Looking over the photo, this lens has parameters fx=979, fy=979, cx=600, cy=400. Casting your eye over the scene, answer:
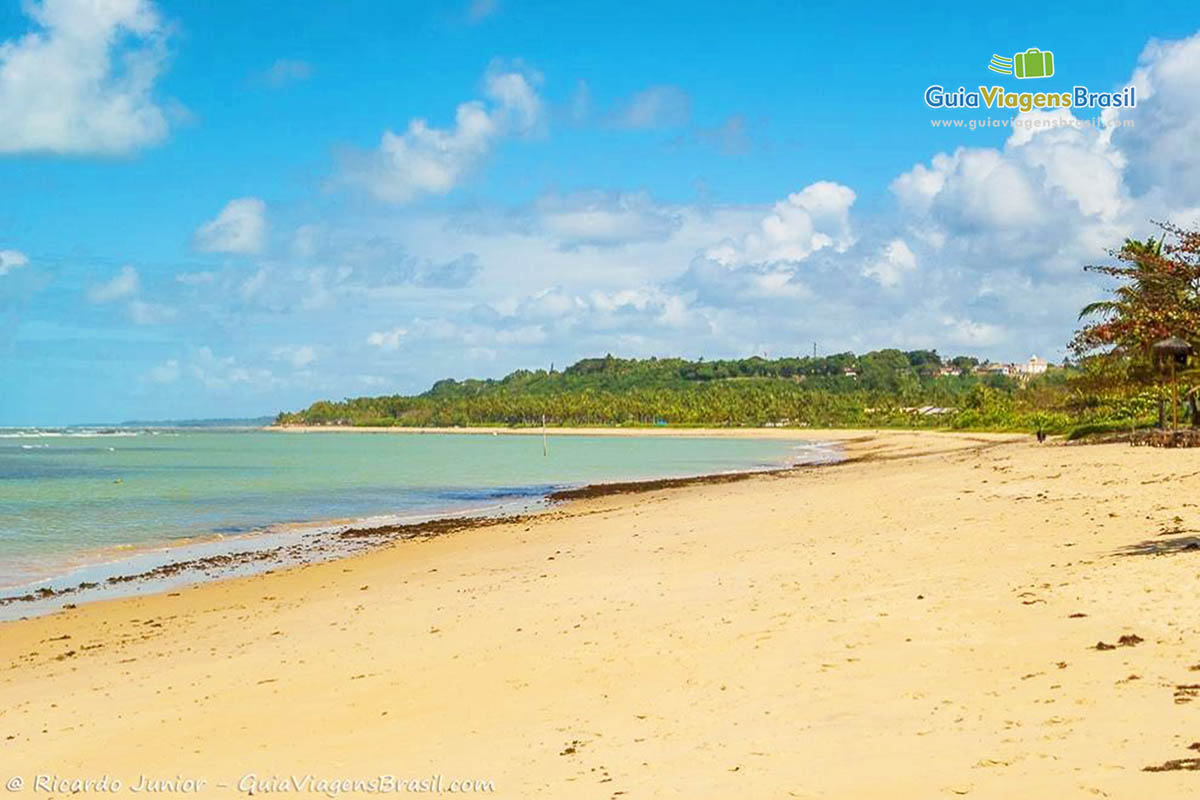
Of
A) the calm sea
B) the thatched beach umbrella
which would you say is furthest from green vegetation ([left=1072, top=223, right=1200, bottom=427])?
the calm sea

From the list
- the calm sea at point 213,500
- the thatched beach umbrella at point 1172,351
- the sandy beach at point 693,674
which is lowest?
the calm sea at point 213,500

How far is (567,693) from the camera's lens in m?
8.85

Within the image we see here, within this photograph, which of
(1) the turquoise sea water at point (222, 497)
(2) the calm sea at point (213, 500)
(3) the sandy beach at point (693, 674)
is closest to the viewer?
(3) the sandy beach at point (693, 674)

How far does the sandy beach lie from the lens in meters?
6.41

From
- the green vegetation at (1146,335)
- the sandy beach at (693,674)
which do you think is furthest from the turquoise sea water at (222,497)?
the green vegetation at (1146,335)

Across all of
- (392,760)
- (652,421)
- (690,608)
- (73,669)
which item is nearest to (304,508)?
(73,669)

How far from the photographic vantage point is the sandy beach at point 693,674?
6.41 m

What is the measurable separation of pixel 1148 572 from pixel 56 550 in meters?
26.1

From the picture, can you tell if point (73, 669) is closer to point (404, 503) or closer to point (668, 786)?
point (668, 786)

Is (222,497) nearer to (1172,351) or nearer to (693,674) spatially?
(1172,351)

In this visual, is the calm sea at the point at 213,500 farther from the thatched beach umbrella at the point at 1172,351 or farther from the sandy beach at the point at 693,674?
the thatched beach umbrella at the point at 1172,351

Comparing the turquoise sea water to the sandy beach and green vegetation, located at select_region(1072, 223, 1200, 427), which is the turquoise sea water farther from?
green vegetation, located at select_region(1072, 223, 1200, 427)

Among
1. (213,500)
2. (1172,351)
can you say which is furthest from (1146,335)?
(213,500)

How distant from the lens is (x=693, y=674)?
902cm
